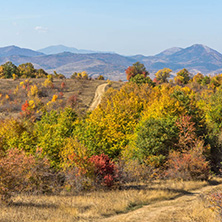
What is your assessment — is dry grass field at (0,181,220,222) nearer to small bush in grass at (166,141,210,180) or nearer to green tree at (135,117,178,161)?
small bush in grass at (166,141,210,180)

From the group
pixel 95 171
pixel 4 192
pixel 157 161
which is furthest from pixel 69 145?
pixel 4 192

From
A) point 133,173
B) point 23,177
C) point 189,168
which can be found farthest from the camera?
point 189,168

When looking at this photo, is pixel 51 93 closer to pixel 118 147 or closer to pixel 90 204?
pixel 118 147

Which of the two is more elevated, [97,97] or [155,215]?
[97,97]

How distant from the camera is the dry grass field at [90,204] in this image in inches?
523

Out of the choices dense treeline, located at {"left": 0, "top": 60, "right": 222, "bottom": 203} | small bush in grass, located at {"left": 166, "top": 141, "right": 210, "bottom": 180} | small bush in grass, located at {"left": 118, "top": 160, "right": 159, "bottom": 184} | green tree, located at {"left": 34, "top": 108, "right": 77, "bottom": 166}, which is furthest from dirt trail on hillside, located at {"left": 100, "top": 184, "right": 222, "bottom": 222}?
green tree, located at {"left": 34, "top": 108, "right": 77, "bottom": 166}

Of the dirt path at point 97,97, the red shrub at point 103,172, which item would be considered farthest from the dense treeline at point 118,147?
the dirt path at point 97,97

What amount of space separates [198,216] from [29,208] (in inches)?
329

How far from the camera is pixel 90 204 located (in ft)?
51.7

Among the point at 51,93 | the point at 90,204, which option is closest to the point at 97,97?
the point at 51,93

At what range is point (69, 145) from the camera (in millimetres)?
25312

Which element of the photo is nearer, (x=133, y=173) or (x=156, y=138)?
(x=133, y=173)

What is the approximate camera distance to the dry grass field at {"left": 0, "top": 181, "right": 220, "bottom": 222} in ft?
43.5

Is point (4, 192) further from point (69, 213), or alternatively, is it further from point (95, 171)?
point (95, 171)
